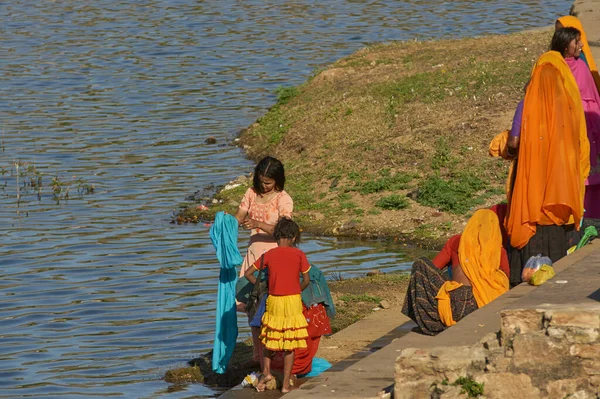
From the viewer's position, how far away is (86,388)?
959cm

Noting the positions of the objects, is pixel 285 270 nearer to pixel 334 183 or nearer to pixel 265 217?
pixel 265 217

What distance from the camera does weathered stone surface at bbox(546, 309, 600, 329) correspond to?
6.13m

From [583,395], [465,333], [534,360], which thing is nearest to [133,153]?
[465,333]

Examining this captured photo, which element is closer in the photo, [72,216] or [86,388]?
[86,388]

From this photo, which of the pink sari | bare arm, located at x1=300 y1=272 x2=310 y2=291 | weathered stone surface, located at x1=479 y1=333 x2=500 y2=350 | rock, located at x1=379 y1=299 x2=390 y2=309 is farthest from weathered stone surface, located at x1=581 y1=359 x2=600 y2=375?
rock, located at x1=379 y1=299 x2=390 y2=309

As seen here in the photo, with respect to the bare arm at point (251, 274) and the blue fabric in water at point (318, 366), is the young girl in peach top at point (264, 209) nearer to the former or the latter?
the bare arm at point (251, 274)

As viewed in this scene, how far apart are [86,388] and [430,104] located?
7.87 m

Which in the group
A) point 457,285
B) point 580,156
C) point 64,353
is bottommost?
point 64,353

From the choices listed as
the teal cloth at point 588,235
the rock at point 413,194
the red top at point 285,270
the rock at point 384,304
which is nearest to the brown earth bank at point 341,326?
the rock at point 384,304

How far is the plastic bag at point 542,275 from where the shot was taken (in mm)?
7922

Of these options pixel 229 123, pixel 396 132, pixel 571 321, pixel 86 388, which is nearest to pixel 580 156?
pixel 571 321

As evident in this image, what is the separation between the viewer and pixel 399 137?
15.4 meters

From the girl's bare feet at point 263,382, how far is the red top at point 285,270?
560 mm

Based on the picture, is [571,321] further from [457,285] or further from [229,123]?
[229,123]
